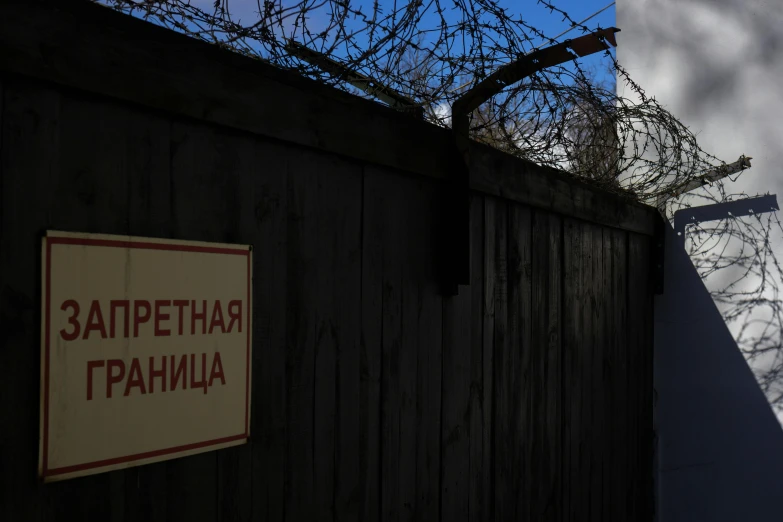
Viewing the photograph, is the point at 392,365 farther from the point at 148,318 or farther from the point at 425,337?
the point at 148,318

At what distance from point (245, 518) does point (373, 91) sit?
138cm

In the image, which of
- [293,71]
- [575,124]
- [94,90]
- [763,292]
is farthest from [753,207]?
[94,90]

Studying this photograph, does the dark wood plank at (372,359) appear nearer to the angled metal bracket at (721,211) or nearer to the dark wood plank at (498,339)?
the dark wood plank at (498,339)

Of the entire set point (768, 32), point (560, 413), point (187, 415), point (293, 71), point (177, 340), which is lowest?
point (560, 413)

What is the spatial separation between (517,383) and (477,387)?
1.13ft

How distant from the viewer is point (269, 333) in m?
1.81

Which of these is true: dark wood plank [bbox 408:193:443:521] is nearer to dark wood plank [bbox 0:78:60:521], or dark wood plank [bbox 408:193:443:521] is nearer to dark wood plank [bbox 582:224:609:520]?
dark wood plank [bbox 0:78:60:521]

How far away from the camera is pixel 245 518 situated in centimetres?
173

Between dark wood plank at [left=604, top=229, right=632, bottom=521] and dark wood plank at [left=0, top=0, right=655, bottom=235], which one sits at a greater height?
dark wood plank at [left=0, top=0, right=655, bottom=235]

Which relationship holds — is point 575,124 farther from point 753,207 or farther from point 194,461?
point 194,461

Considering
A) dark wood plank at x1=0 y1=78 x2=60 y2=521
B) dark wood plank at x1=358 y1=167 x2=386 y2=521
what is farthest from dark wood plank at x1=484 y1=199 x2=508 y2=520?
dark wood plank at x1=0 y1=78 x2=60 y2=521

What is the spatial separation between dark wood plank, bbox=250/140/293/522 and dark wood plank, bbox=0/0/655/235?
129 mm

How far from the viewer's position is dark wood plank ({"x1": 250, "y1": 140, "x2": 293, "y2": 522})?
1770 millimetres

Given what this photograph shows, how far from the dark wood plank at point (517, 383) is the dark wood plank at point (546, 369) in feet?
0.18
